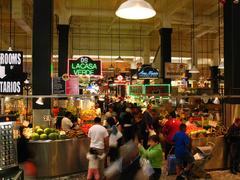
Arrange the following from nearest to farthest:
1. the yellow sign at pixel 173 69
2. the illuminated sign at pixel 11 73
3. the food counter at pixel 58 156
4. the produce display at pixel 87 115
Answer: the illuminated sign at pixel 11 73 → the food counter at pixel 58 156 → the produce display at pixel 87 115 → the yellow sign at pixel 173 69

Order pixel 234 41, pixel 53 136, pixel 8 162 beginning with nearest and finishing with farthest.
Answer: pixel 8 162
pixel 53 136
pixel 234 41

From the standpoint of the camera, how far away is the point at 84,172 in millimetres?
9961

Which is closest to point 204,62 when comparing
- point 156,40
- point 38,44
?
point 156,40

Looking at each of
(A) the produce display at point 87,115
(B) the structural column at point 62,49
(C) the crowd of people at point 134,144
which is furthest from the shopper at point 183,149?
(B) the structural column at point 62,49

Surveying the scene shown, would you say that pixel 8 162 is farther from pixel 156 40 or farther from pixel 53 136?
pixel 156 40

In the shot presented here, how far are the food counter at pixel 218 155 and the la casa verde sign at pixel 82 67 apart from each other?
4.34 meters

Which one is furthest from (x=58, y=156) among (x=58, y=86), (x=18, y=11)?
(x=18, y=11)

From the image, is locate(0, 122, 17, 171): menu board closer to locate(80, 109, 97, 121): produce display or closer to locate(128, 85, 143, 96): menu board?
locate(80, 109, 97, 121): produce display

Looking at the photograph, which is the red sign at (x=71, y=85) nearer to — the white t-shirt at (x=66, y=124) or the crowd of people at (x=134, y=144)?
the white t-shirt at (x=66, y=124)

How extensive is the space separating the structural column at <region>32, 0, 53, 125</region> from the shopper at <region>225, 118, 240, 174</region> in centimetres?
535

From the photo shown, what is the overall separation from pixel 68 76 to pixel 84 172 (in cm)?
327

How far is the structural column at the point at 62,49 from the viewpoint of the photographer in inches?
714

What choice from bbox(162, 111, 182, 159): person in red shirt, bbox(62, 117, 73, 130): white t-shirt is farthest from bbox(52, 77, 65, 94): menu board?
bbox(162, 111, 182, 159): person in red shirt

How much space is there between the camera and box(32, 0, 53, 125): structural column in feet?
35.5
